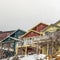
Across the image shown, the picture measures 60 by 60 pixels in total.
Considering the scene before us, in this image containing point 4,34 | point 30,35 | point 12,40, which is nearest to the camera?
point 30,35

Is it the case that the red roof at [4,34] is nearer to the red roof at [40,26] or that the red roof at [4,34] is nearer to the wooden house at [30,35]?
the wooden house at [30,35]

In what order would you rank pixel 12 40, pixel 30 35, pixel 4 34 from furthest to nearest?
pixel 4 34, pixel 12 40, pixel 30 35

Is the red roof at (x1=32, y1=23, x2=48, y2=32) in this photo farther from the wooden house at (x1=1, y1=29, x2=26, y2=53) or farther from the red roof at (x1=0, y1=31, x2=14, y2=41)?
the red roof at (x1=0, y1=31, x2=14, y2=41)

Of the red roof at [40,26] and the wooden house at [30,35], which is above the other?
the red roof at [40,26]

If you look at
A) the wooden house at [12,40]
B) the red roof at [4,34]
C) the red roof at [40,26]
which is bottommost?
the wooden house at [12,40]

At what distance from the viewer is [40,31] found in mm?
61344

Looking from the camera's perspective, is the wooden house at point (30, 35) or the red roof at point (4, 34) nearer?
the wooden house at point (30, 35)

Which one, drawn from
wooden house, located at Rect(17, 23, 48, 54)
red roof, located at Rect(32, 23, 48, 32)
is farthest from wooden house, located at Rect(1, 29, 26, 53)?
red roof, located at Rect(32, 23, 48, 32)

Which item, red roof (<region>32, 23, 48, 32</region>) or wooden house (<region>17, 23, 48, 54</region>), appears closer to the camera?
wooden house (<region>17, 23, 48, 54</region>)

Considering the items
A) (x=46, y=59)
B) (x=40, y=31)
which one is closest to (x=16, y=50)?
(x=40, y=31)

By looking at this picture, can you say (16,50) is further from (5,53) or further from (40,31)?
(40,31)

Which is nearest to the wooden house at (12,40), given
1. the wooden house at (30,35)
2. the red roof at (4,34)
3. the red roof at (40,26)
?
the wooden house at (30,35)

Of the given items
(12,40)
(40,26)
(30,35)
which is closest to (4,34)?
(12,40)

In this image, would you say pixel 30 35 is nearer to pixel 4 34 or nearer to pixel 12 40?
pixel 12 40
